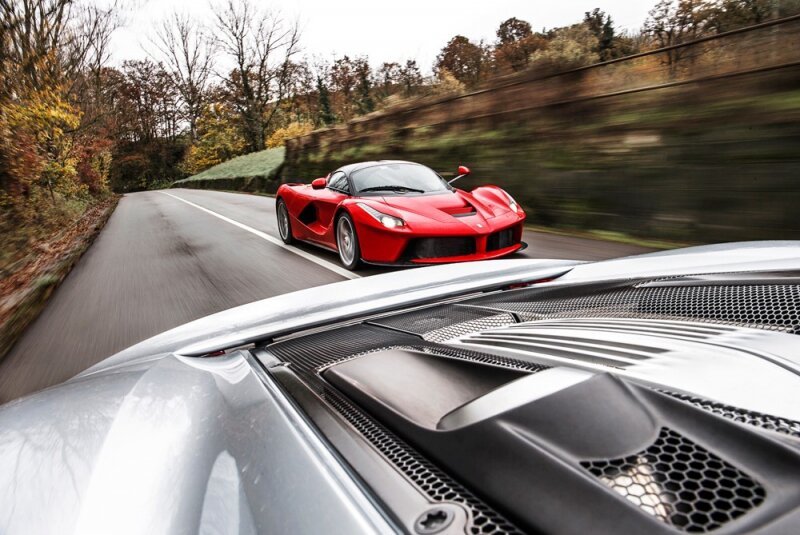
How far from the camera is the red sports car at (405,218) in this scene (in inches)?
196

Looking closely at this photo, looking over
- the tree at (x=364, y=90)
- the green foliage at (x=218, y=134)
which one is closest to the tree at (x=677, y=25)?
the tree at (x=364, y=90)

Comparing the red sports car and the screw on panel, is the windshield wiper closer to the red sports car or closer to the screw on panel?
the red sports car

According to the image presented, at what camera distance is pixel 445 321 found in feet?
5.91

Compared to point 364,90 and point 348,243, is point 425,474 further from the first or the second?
point 364,90

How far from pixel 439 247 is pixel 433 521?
4.40 metres

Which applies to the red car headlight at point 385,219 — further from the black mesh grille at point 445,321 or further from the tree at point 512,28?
the tree at point 512,28

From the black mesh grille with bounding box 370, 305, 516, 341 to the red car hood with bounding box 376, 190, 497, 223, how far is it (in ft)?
10.3

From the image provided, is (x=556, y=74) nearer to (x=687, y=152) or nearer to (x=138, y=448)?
(x=687, y=152)

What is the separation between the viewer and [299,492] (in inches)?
27.8

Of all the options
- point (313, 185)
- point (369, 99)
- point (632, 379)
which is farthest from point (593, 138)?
point (369, 99)

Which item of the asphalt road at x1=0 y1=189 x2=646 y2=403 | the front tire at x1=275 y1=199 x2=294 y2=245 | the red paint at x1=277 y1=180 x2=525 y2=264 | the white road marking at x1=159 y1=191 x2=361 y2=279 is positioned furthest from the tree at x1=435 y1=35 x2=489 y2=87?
the red paint at x1=277 y1=180 x2=525 y2=264

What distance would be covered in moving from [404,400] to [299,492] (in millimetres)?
313

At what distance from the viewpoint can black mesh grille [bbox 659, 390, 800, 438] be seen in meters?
0.67

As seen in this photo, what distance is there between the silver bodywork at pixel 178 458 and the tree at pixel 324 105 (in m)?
43.2
